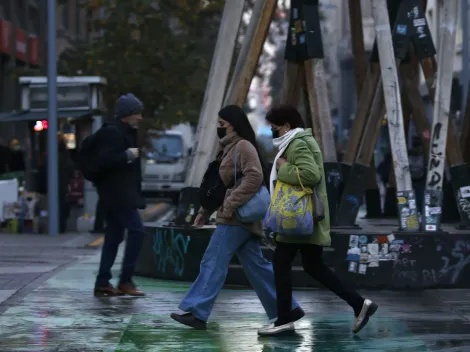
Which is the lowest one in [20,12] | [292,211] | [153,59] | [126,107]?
[292,211]

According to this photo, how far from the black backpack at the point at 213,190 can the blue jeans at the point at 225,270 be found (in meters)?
0.18

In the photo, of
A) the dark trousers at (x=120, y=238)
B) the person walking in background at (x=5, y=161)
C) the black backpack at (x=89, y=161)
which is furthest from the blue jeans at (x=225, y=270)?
the person walking in background at (x=5, y=161)

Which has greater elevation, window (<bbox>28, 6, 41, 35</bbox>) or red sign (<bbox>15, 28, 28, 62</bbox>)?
window (<bbox>28, 6, 41, 35</bbox>)

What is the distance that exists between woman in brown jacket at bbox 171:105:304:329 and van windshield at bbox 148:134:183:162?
91.5 feet

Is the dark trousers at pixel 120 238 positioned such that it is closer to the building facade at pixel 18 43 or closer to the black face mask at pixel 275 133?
the black face mask at pixel 275 133

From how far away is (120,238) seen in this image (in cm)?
1168

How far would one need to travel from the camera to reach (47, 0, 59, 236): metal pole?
72.3 ft

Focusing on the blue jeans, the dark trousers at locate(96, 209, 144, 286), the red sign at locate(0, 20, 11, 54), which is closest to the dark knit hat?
the dark trousers at locate(96, 209, 144, 286)

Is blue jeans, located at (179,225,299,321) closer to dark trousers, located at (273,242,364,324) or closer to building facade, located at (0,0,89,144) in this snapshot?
dark trousers, located at (273,242,364,324)

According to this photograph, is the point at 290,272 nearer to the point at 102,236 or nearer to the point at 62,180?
the point at 102,236

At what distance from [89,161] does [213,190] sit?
2.15 meters

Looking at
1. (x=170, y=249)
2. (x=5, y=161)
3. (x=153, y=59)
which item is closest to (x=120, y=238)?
(x=170, y=249)

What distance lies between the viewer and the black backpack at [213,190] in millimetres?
9578

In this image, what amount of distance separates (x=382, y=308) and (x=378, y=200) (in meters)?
7.27
